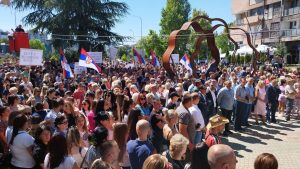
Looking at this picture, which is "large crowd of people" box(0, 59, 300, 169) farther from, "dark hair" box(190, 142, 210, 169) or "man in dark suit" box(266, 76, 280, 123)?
"man in dark suit" box(266, 76, 280, 123)

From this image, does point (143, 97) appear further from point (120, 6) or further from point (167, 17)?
point (167, 17)

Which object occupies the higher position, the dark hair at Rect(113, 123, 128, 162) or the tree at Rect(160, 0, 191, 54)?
the tree at Rect(160, 0, 191, 54)

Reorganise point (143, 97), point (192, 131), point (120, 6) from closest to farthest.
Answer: point (192, 131)
point (143, 97)
point (120, 6)

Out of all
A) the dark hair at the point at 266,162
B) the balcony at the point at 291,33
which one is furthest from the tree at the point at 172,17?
the dark hair at the point at 266,162

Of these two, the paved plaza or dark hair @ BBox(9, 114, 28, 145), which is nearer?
dark hair @ BBox(9, 114, 28, 145)

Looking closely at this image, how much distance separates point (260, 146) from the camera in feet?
31.3

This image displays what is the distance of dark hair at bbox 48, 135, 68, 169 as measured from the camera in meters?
4.05

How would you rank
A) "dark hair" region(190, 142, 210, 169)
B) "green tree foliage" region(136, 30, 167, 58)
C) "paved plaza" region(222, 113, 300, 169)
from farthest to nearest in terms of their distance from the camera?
"green tree foliage" region(136, 30, 167, 58), "paved plaza" region(222, 113, 300, 169), "dark hair" region(190, 142, 210, 169)

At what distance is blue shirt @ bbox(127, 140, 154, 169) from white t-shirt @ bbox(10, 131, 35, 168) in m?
1.40

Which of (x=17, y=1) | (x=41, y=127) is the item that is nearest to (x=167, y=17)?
(x=17, y=1)

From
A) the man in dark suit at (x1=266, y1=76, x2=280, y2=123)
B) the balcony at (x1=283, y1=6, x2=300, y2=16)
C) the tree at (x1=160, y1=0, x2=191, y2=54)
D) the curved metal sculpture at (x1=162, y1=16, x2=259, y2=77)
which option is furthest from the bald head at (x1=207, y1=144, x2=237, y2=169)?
the tree at (x1=160, y1=0, x2=191, y2=54)

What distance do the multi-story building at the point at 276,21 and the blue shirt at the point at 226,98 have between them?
3066 centimetres

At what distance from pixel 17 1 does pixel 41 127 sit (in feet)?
117

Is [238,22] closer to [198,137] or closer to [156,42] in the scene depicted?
[156,42]
